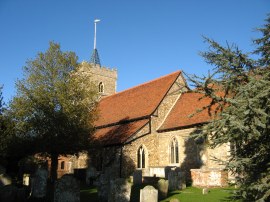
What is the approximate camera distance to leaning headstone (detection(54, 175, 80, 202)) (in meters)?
11.0

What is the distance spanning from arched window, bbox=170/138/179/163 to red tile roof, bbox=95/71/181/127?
114 inches

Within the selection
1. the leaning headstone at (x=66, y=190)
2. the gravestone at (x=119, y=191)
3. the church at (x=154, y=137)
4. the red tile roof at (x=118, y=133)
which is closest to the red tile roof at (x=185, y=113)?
the church at (x=154, y=137)

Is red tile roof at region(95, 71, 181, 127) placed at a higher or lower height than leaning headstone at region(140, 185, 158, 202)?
higher

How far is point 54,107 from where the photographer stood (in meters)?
19.2

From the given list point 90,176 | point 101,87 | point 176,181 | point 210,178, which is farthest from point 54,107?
point 101,87

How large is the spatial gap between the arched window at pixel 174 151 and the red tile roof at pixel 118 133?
258cm

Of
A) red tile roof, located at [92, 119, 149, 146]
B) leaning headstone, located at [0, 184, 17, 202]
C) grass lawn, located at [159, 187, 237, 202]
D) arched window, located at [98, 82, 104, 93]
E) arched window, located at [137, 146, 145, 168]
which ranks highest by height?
arched window, located at [98, 82, 104, 93]

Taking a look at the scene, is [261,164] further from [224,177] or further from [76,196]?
[224,177]

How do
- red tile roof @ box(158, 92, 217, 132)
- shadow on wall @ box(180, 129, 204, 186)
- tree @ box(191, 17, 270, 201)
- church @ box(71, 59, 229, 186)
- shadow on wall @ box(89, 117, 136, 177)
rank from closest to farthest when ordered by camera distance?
tree @ box(191, 17, 270, 201) → shadow on wall @ box(180, 129, 204, 186) → church @ box(71, 59, 229, 186) → red tile roof @ box(158, 92, 217, 132) → shadow on wall @ box(89, 117, 136, 177)

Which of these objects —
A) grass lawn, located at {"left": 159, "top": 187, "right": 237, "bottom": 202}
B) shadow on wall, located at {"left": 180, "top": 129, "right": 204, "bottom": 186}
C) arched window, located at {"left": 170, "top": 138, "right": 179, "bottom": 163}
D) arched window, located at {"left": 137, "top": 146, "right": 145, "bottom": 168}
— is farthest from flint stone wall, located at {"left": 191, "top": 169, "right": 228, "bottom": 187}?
arched window, located at {"left": 137, "top": 146, "right": 145, "bottom": 168}

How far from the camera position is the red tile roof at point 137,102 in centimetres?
2491

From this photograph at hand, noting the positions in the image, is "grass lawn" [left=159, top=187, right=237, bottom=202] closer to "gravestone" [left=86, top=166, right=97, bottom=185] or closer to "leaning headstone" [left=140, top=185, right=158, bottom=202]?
"leaning headstone" [left=140, top=185, right=158, bottom=202]

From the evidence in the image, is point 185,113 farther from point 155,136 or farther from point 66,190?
point 66,190

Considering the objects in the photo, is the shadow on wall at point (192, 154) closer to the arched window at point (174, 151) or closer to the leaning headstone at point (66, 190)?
A: the arched window at point (174, 151)
